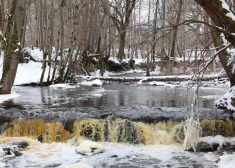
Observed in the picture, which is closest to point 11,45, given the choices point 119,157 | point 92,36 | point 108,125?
point 108,125

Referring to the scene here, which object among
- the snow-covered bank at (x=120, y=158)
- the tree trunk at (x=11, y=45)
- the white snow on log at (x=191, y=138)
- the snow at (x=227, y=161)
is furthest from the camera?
the tree trunk at (x=11, y=45)

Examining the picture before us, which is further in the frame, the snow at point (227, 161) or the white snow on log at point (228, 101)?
the white snow on log at point (228, 101)

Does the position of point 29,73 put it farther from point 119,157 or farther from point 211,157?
point 211,157

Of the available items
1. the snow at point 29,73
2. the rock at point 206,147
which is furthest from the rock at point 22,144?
the snow at point 29,73

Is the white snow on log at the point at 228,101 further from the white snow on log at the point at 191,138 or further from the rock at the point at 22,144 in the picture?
the rock at the point at 22,144

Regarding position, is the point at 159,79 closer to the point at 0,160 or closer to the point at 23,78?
the point at 23,78

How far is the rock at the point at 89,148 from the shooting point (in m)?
6.76

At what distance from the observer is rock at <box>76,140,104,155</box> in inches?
266

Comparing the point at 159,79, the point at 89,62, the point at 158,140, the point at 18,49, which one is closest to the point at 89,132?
the point at 158,140

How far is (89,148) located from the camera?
6.85 metres

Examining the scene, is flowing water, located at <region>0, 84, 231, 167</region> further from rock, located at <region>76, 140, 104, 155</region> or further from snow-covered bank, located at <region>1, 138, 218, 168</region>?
rock, located at <region>76, 140, 104, 155</region>

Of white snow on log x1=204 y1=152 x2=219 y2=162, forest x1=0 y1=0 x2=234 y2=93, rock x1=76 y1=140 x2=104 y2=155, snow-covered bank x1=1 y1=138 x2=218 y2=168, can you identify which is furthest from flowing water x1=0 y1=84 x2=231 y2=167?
forest x1=0 y1=0 x2=234 y2=93

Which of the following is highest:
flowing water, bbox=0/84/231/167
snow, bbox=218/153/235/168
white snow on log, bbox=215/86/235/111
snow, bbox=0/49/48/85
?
snow, bbox=0/49/48/85

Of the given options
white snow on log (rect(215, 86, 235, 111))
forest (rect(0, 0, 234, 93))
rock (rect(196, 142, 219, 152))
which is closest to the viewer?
forest (rect(0, 0, 234, 93))
